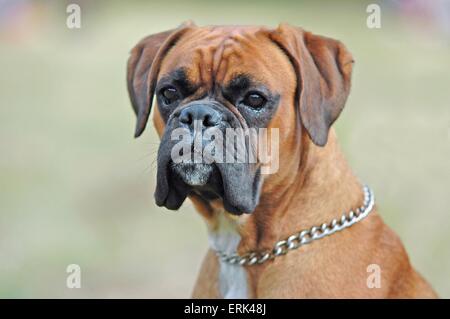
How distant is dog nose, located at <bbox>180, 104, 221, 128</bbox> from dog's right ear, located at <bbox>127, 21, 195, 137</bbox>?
0.50m

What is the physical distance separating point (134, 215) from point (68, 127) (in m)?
1.70

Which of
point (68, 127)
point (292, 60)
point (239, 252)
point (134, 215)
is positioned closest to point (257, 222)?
point (239, 252)

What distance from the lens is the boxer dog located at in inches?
144

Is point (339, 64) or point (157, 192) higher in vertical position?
point (339, 64)

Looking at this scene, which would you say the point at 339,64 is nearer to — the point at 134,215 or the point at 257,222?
the point at 257,222

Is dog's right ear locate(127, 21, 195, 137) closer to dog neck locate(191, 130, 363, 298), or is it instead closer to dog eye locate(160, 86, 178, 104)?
dog eye locate(160, 86, 178, 104)

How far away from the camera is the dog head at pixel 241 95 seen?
358 centimetres

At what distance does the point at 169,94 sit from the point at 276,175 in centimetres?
58

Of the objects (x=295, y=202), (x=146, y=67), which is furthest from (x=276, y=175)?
(x=146, y=67)

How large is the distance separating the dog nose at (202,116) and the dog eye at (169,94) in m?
0.28

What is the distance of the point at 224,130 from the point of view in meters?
3.54

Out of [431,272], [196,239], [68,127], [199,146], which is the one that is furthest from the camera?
[68,127]

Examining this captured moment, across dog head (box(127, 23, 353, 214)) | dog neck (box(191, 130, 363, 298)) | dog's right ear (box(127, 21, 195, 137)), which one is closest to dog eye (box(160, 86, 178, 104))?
dog head (box(127, 23, 353, 214))

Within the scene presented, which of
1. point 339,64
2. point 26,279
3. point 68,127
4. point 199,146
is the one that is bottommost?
point 26,279
